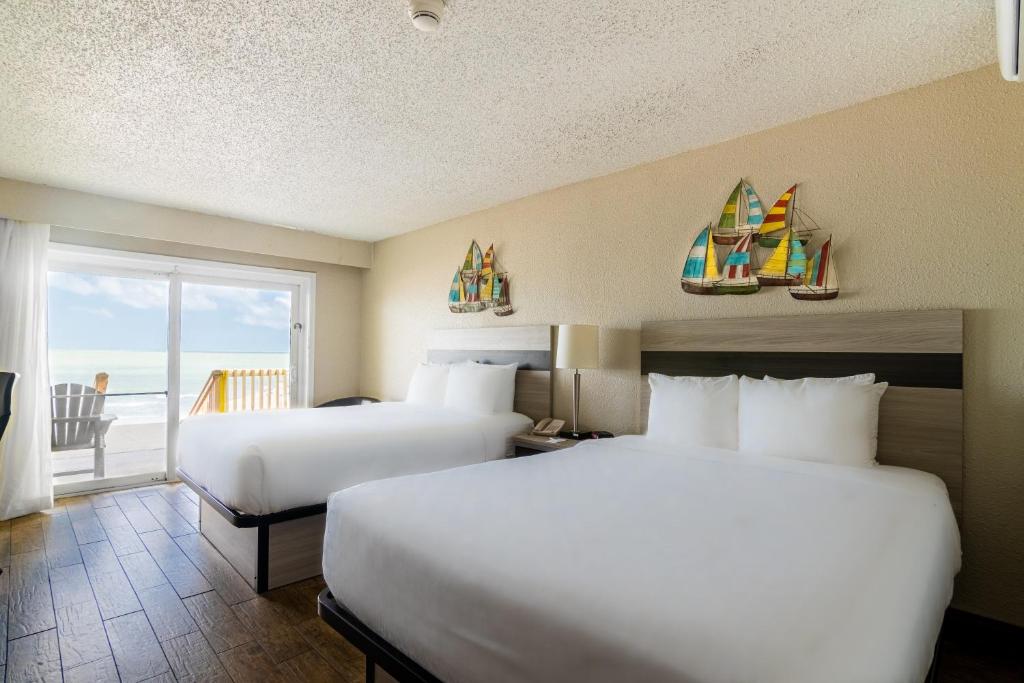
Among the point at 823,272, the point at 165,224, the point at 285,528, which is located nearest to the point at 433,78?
the point at 823,272

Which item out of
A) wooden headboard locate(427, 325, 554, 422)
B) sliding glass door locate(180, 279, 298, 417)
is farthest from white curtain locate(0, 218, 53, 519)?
wooden headboard locate(427, 325, 554, 422)

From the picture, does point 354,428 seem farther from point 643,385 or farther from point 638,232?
point 638,232

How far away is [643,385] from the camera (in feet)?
10.5

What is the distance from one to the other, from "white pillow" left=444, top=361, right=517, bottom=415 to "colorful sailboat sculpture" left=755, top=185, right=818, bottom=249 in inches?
77.6

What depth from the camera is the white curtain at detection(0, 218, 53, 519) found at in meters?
3.62

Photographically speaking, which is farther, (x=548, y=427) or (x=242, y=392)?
(x=242, y=392)

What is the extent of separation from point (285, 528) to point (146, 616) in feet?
2.10

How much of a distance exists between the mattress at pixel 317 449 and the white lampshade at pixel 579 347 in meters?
0.69

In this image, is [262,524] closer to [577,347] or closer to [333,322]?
[577,347]

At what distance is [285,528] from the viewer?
2.64 m

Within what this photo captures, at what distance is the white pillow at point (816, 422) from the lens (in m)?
2.17

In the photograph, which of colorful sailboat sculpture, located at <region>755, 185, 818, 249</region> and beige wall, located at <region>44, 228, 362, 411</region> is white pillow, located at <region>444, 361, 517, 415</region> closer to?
colorful sailboat sculpture, located at <region>755, 185, 818, 249</region>

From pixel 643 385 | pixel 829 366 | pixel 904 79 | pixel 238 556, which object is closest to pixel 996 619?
pixel 829 366

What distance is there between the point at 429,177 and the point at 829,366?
8.90 ft
